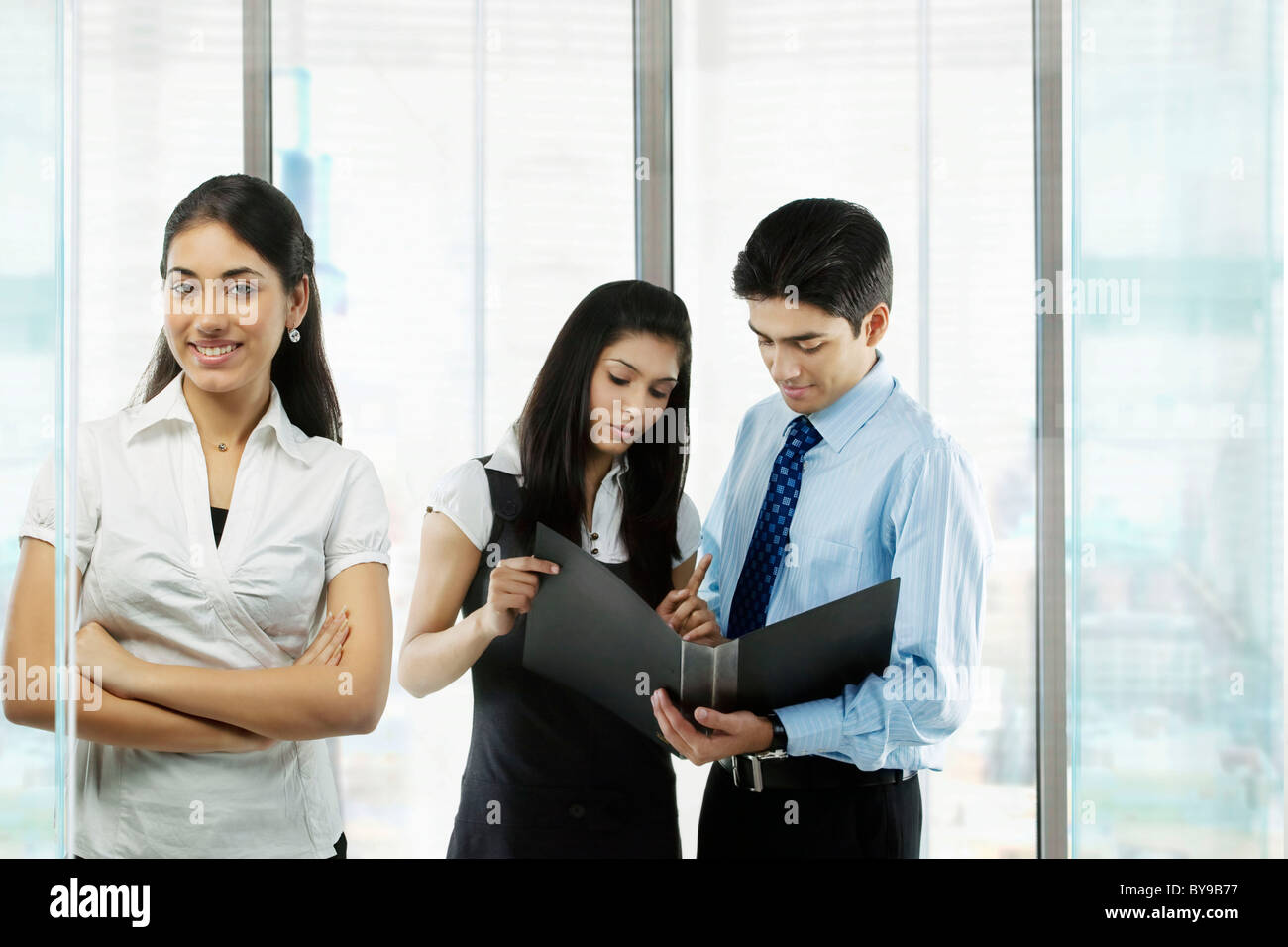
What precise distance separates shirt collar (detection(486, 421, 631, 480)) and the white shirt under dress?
0.24m

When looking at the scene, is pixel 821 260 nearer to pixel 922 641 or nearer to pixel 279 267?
pixel 922 641

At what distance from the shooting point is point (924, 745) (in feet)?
5.59

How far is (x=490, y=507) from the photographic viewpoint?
5.79ft

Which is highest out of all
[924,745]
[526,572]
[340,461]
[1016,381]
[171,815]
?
[1016,381]

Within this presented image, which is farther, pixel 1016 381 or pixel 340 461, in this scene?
pixel 1016 381

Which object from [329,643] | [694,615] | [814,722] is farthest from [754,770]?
[329,643]

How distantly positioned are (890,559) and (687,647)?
0.41 metres

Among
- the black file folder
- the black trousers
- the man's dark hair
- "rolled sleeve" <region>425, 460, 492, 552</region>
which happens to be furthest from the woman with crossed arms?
the man's dark hair

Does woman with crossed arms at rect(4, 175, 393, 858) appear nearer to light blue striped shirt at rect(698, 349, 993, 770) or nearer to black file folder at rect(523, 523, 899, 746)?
black file folder at rect(523, 523, 899, 746)

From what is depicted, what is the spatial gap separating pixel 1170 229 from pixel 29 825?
8.48 ft

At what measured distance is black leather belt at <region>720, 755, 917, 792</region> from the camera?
1677 mm
